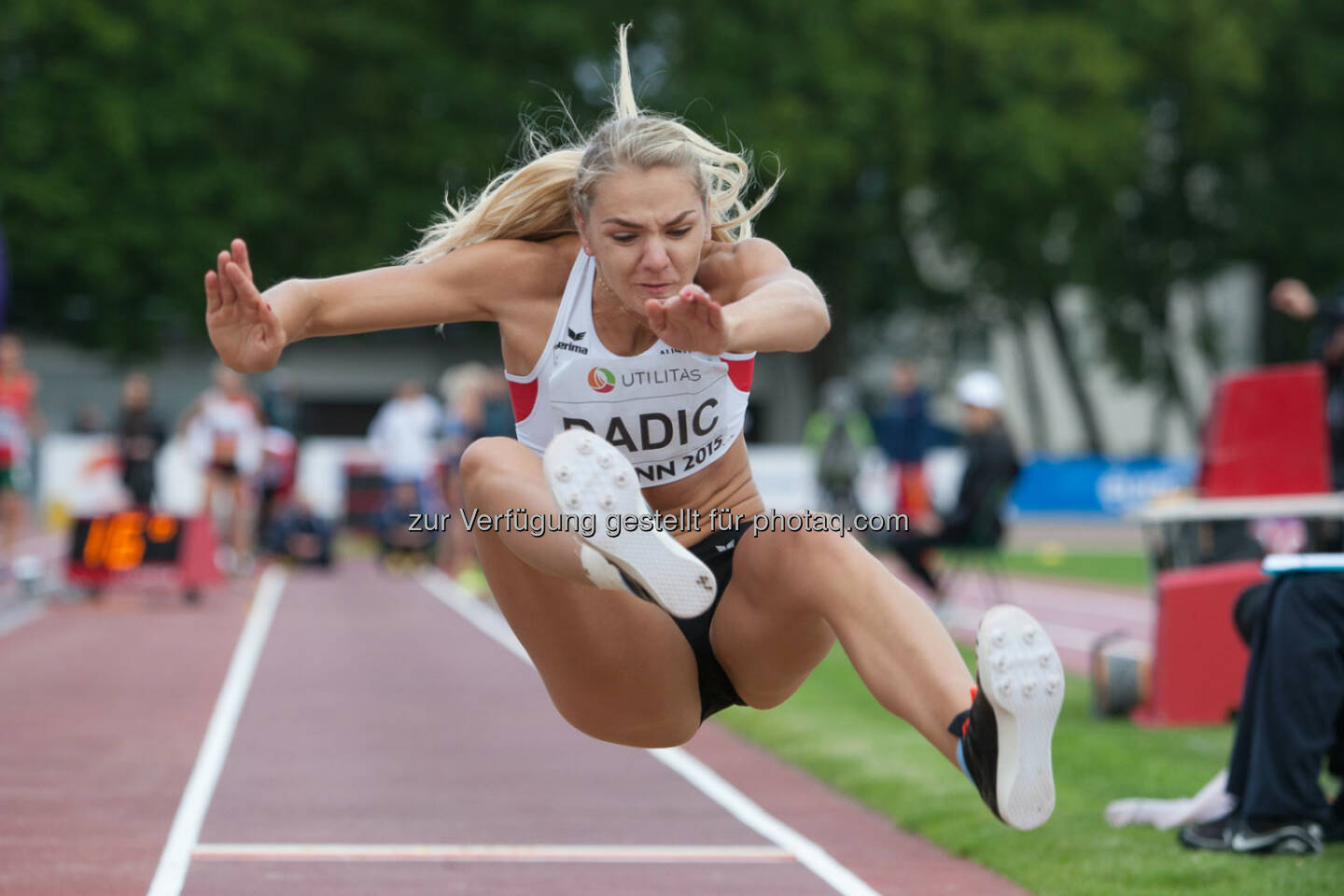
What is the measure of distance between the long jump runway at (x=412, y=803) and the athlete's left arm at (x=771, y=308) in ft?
6.71

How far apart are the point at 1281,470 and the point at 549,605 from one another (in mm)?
5565

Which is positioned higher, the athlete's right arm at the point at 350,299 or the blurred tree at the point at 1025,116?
the blurred tree at the point at 1025,116

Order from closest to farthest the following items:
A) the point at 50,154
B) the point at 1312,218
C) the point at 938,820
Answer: the point at 938,820 → the point at 50,154 → the point at 1312,218

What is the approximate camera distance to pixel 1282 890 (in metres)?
4.51

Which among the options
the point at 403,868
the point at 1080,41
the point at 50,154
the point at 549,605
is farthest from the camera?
the point at 1080,41

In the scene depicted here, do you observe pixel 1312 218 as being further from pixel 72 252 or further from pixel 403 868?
pixel 403 868

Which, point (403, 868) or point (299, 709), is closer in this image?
point (403, 868)

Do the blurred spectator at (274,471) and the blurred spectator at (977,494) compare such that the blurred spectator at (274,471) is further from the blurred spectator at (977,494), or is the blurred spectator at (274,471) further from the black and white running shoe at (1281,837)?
the black and white running shoe at (1281,837)

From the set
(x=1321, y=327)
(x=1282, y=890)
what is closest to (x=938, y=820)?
(x=1282, y=890)

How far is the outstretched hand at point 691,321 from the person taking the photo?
3.14 m

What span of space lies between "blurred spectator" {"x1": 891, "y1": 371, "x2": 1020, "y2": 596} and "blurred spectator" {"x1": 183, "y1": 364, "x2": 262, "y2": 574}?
6459 mm

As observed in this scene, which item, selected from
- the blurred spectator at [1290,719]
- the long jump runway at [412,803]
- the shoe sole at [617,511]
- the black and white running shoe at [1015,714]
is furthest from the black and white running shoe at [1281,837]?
the shoe sole at [617,511]

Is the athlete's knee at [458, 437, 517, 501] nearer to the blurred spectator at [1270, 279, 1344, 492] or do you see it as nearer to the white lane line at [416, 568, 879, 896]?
the white lane line at [416, 568, 879, 896]

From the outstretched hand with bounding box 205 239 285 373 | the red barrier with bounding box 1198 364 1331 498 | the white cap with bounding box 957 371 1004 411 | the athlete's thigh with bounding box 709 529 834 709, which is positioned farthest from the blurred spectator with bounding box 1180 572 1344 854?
the white cap with bounding box 957 371 1004 411
